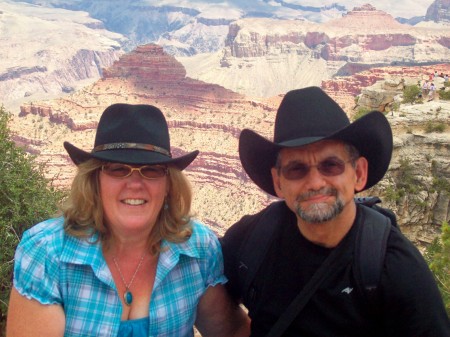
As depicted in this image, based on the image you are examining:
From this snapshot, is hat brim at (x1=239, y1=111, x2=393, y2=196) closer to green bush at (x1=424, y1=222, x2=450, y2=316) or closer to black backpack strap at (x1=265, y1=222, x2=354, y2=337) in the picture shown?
black backpack strap at (x1=265, y1=222, x2=354, y2=337)

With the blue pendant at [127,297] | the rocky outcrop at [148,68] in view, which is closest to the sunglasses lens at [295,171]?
the blue pendant at [127,297]

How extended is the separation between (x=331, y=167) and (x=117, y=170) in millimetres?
1201

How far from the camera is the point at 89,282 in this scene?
2.79 metres

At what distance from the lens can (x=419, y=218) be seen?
9953 millimetres

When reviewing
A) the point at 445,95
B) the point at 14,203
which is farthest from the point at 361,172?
the point at 445,95

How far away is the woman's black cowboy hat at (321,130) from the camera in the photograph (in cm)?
265

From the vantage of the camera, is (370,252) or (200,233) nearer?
(370,252)

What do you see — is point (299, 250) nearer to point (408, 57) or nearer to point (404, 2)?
point (408, 57)

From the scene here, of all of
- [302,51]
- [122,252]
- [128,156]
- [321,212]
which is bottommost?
[302,51]

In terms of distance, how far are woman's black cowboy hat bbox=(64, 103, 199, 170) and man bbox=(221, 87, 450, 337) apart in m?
0.51

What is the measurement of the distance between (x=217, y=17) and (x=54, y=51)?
71.8 metres

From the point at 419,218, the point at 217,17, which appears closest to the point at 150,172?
the point at 419,218

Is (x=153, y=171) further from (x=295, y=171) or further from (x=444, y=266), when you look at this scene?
(x=444, y=266)

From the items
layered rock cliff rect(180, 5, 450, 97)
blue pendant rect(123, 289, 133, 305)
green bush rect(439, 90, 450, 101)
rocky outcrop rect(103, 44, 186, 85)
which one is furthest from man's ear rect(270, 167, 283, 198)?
layered rock cliff rect(180, 5, 450, 97)
